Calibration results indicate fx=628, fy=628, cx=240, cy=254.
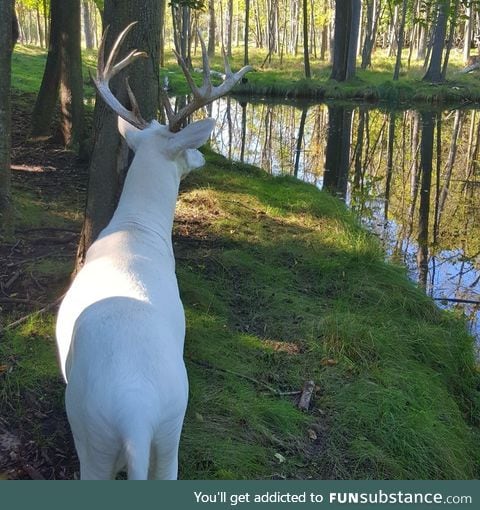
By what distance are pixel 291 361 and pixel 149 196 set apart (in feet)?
5.79

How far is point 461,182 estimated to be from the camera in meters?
12.4

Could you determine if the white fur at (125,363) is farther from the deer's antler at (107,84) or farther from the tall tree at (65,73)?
the tall tree at (65,73)

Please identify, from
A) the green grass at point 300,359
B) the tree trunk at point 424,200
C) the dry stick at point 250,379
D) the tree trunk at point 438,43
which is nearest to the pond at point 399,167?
the tree trunk at point 424,200

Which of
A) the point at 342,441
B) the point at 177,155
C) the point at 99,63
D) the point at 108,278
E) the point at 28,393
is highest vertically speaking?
the point at 99,63

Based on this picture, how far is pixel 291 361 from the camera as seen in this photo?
497cm

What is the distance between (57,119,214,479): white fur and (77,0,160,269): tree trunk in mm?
1741

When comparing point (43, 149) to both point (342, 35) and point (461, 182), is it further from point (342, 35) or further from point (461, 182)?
point (342, 35)

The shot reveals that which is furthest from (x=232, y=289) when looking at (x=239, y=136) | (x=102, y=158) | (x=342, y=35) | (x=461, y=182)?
(x=342, y=35)

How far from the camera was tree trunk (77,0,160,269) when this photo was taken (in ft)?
17.0

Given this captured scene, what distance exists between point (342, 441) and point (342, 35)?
27806 millimetres

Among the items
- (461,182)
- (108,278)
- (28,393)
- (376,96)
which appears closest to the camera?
(108,278)

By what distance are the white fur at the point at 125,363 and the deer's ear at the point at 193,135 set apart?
1.07m

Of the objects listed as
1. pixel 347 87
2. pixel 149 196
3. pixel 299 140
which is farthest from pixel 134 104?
pixel 347 87

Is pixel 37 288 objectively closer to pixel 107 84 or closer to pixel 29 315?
pixel 29 315
